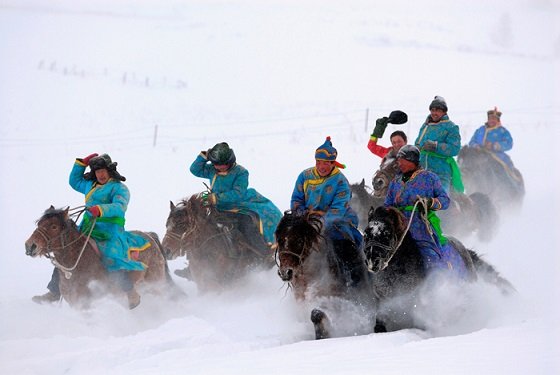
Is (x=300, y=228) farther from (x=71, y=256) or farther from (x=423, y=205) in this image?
(x=71, y=256)

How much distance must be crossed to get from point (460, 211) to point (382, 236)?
5.39 m

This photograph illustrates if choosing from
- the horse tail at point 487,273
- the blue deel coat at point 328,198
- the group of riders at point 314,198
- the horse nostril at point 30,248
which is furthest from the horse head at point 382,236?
the horse nostril at point 30,248

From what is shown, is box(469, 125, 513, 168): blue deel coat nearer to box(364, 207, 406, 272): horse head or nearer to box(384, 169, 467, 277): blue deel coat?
box(384, 169, 467, 277): blue deel coat

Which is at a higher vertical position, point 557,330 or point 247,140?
point 247,140

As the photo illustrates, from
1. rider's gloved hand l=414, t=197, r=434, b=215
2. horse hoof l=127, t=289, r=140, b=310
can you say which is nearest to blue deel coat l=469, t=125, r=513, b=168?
rider's gloved hand l=414, t=197, r=434, b=215

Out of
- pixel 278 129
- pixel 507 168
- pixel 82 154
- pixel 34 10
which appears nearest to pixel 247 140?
pixel 278 129

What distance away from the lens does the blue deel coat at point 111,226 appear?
8.89 m

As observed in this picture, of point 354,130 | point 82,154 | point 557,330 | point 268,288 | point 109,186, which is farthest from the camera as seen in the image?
point 354,130

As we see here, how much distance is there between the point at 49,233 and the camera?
8469mm

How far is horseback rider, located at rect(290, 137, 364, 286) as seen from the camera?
799 cm

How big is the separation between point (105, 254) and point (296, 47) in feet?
149

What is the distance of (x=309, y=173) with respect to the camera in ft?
27.8

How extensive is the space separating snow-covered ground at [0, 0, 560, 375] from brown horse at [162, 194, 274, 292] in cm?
30

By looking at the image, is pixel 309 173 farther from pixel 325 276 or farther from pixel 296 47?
pixel 296 47
